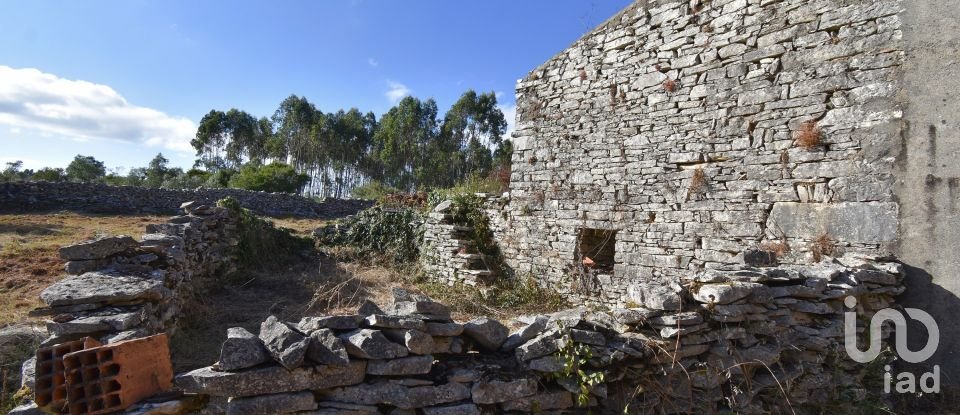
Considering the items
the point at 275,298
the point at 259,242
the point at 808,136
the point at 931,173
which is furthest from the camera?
the point at 259,242

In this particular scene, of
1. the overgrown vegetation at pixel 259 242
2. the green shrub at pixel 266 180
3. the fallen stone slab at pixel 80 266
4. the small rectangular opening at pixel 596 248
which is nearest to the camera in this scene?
the fallen stone slab at pixel 80 266

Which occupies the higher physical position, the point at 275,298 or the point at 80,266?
the point at 80,266

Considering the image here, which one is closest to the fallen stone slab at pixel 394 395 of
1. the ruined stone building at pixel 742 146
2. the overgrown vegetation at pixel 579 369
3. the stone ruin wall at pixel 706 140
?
the overgrown vegetation at pixel 579 369

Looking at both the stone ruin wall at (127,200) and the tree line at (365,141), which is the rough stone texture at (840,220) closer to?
the stone ruin wall at (127,200)

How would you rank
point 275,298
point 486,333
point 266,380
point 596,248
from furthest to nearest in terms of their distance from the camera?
point 275,298, point 596,248, point 486,333, point 266,380

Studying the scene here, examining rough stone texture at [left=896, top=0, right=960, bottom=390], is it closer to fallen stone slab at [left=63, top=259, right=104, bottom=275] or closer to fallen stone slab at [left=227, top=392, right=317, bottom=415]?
fallen stone slab at [left=227, top=392, right=317, bottom=415]

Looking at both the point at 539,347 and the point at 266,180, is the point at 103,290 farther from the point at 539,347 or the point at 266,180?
the point at 266,180

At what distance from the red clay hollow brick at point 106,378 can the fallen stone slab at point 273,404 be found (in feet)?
1.64

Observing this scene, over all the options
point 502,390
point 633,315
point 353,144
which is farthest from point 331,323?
point 353,144

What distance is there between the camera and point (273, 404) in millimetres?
2531

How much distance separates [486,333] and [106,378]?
2.04 meters

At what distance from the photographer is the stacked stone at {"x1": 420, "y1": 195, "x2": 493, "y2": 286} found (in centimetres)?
937

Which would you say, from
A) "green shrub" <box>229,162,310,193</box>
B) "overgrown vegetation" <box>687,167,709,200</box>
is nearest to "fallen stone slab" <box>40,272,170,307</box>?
"overgrown vegetation" <box>687,167,709,200</box>

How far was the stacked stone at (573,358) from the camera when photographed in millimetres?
2617
